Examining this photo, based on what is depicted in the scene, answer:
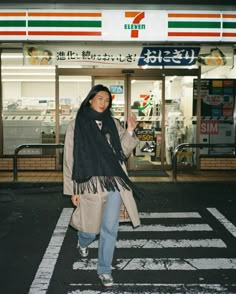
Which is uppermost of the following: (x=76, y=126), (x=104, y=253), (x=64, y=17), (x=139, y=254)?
(x=64, y=17)

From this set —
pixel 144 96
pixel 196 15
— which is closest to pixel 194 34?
pixel 196 15

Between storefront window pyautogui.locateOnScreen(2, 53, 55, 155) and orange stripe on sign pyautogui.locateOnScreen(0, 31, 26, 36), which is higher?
orange stripe on sign pyautogui.locateOnScreen(0, 31, 26, 36)

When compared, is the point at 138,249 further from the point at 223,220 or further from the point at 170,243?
the point at 223,220

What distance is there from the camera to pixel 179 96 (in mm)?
12266

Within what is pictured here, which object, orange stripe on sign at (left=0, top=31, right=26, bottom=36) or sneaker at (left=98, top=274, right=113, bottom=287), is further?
orange stripe on sign at (left=0, top=31, right=26, bottom=36)

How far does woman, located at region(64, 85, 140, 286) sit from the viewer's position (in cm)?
423

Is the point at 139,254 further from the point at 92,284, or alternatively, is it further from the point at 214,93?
the point at 214,93

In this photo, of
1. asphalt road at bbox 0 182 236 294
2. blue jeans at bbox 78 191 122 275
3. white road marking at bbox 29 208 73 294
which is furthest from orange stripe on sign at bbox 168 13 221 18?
blue jeans at bbox 78 191 122 275

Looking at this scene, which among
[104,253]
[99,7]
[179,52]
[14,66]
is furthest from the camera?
[14,66]

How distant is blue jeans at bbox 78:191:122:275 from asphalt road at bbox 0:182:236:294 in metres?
0.26

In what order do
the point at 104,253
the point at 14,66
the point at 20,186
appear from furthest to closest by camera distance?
the point at 14,66
the point at 20,186
the point at 104,253

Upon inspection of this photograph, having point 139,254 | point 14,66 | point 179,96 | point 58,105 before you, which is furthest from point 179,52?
point 139,254

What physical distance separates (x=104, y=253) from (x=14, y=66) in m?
8.72

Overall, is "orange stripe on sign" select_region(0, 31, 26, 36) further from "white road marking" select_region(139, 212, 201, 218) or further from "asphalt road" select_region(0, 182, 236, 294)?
"white road marking" select_region(139, 212, 201, 218)
